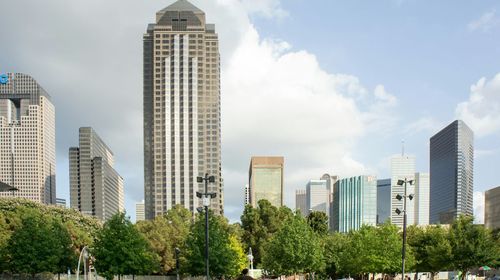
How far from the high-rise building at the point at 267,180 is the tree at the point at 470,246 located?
133431mm

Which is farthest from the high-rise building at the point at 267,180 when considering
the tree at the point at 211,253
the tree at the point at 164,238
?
the tree at the point at 211,253

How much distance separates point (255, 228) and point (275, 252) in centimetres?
2187

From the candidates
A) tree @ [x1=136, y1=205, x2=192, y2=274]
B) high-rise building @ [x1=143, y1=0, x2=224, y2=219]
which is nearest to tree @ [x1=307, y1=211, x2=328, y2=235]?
tree @ [x1=136, y1=205, x2=192, y2=274]

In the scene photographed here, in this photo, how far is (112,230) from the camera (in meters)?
50.6

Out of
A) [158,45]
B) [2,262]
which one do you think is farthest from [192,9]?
[2,262]

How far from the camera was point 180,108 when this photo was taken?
16950 cm

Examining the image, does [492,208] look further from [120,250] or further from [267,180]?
[120,250]

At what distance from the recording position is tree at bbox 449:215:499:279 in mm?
47750

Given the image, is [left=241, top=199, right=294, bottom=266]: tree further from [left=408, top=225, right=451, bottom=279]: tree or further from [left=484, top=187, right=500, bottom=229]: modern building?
[left=484, top=187, right=500, bottom=229]: modern building

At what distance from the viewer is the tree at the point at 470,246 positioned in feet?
157

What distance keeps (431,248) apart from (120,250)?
28227 mm

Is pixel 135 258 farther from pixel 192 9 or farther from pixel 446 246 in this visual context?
pixel 192 9

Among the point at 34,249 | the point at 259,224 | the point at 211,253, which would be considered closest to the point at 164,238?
the point at 259,224

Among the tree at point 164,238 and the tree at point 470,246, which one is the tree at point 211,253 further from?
the tree at point 470,246
